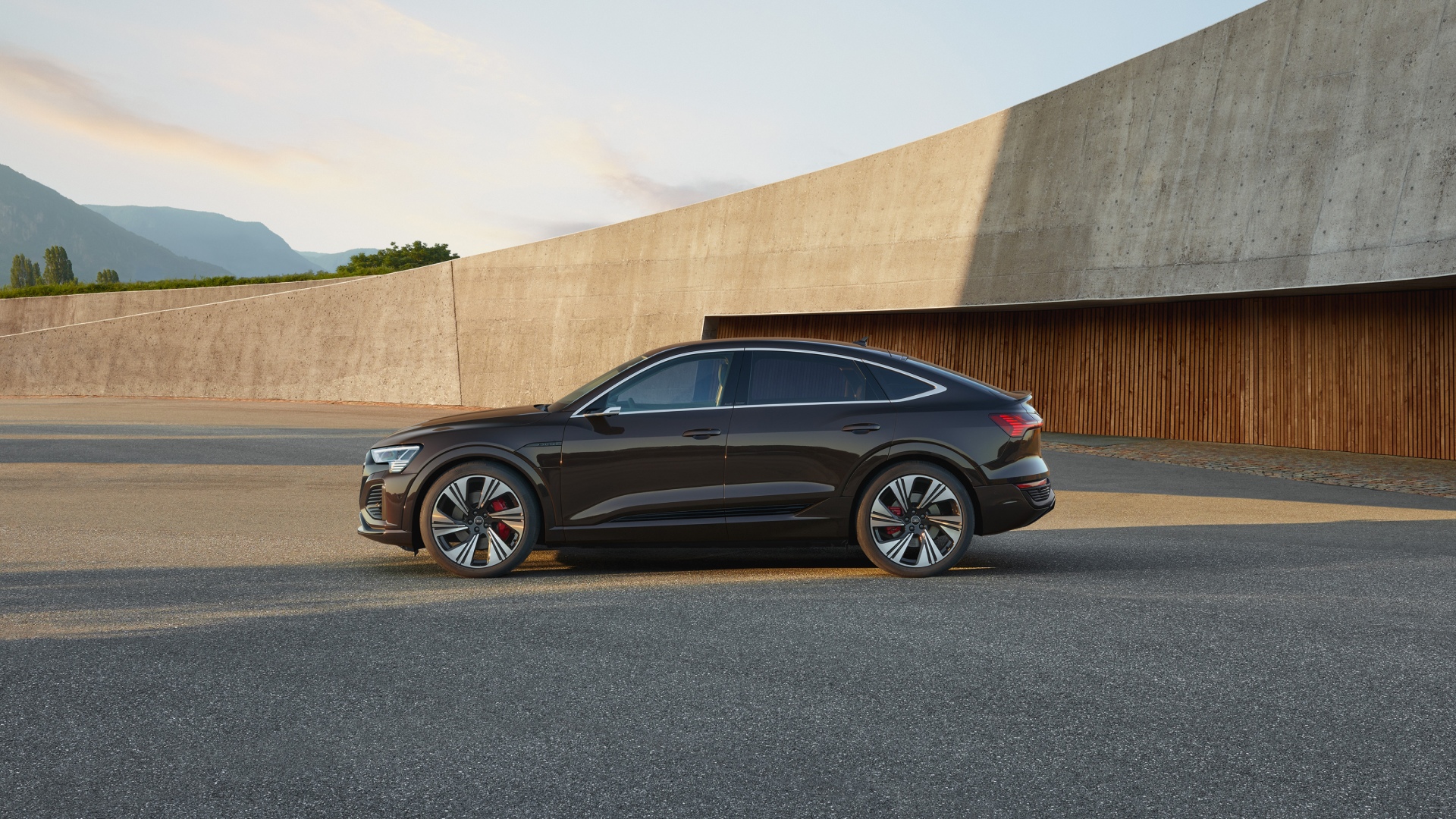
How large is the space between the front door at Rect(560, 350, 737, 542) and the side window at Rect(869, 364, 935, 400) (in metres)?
1.18

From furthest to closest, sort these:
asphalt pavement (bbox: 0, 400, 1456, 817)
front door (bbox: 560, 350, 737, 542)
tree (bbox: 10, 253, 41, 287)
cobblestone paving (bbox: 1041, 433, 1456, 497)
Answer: tree (bbox: 10, 253, 41, 287) < cobblestone paving (bbox: 1041, 433, 1456, 497) < front door (bbox: 560, 350, 737, 542) < asphalt pavement (bbox: 0, 400, 1456, 817)

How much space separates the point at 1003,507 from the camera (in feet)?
22.9

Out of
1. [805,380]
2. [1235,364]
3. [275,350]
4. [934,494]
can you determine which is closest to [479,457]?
[805,380]

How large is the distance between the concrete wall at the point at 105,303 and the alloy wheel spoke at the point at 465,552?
37.9 metres

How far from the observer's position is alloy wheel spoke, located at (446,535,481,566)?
695 centimetres

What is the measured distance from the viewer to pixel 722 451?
6926mm

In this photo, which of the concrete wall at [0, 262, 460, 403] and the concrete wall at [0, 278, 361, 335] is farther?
the concrete wall at [0, 278, 361, 335]

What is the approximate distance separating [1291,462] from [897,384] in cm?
1168

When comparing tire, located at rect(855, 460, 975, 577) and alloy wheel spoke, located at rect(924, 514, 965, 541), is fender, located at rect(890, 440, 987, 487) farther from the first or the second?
alloy wheel spoke, located at rect(924, 514, 965, 541)

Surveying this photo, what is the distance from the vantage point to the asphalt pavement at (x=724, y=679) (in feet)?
11.2

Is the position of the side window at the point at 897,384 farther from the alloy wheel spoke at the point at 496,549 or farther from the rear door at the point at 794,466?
the alloy wheel spoke at the point at 496,549

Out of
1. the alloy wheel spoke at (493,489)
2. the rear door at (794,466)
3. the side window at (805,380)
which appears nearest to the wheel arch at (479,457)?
the alloy wheel spoke at (493,489)

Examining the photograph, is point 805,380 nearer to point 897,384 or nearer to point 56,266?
point 897,384

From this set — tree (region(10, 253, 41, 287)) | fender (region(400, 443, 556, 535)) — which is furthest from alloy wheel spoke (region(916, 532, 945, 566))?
tree (region(10, 253, 41, 287))
